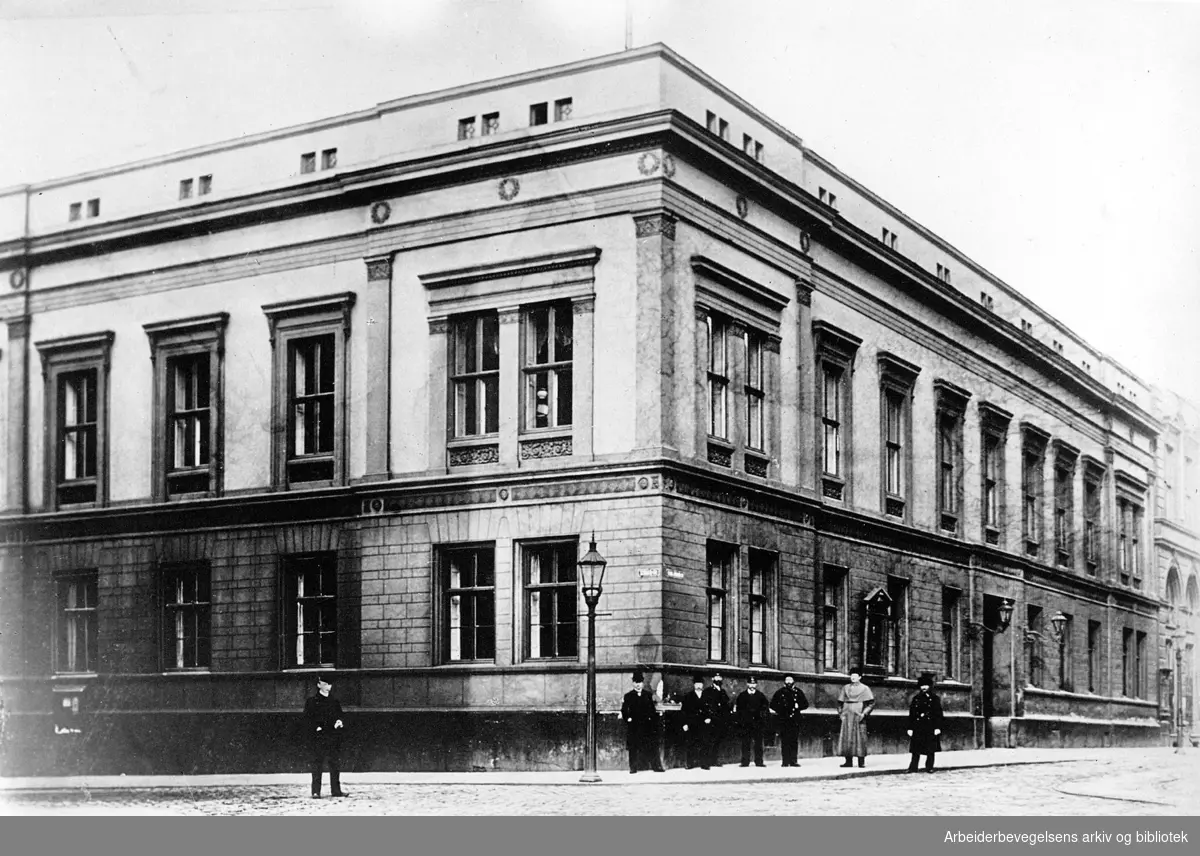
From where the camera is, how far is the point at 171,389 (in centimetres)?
2584

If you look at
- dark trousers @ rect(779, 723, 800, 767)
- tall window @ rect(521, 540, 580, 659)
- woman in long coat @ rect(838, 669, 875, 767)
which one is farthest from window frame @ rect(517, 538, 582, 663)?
woman in long coat @ rect(838, 669, 875, 767)

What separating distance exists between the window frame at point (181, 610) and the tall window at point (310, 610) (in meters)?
1.20

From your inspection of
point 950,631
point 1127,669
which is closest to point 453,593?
point 950,631

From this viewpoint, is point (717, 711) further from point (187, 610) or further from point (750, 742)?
point (187, 610)

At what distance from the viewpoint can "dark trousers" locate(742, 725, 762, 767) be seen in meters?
26.1

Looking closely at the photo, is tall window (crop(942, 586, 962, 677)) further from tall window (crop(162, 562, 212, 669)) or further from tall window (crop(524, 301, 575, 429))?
tall window (crop(162, 562, 212, 669))

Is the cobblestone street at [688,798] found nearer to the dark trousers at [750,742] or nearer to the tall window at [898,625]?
the dark trousers at [750,742]

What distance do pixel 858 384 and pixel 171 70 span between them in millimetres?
14755

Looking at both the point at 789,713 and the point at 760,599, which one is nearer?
the point at 789,713

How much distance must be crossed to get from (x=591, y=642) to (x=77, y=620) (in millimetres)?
8530

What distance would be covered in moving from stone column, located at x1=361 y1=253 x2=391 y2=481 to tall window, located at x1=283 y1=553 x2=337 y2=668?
67.3 inches

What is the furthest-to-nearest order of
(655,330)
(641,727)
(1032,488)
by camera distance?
(1032,488)
(655,330)
(641,727)
